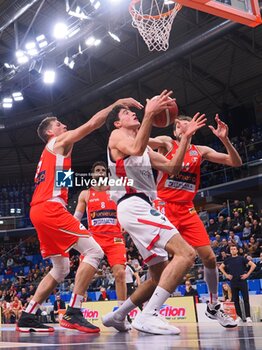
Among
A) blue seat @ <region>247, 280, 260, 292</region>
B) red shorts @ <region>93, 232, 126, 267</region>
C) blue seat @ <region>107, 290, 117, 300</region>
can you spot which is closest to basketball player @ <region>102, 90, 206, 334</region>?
red shorts @ <region>93, 232, 126, 267</region>

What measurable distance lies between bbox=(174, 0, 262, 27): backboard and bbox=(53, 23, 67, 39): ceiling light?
1115 centimetres

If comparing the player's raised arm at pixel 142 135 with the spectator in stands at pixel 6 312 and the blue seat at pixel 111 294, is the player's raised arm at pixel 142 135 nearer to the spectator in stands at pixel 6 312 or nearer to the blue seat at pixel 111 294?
the blue seat at pixel 111 294

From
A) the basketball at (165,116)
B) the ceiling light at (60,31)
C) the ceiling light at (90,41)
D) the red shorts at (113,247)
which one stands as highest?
the ceiling light at (60,31)

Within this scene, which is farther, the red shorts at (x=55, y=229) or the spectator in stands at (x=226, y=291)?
the spectator in stands at (x=226, y=291)

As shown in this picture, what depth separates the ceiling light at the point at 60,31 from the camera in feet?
55.4

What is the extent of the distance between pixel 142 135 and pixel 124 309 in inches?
66.3

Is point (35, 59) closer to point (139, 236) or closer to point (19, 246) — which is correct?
point (19, 246)

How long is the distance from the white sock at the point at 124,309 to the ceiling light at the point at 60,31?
13997 millimetres

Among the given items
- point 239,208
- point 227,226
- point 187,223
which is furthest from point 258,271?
point 187,223

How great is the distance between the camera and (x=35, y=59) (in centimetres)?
1848

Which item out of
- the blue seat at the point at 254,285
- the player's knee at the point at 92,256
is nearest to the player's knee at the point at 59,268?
the player's knee at the point at 92,256

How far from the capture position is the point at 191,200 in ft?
18.1

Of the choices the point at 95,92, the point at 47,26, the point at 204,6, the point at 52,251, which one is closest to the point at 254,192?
the point at 95,92

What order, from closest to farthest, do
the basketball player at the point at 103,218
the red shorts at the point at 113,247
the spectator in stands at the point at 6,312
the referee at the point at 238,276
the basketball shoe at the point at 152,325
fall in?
the basketball shoe at the point at 152,325, the red shorts at the point at 113,247, the basketball player at the point at 103,218, the referee at the point at 238,276, the spectator in stands at the point at 6,312
